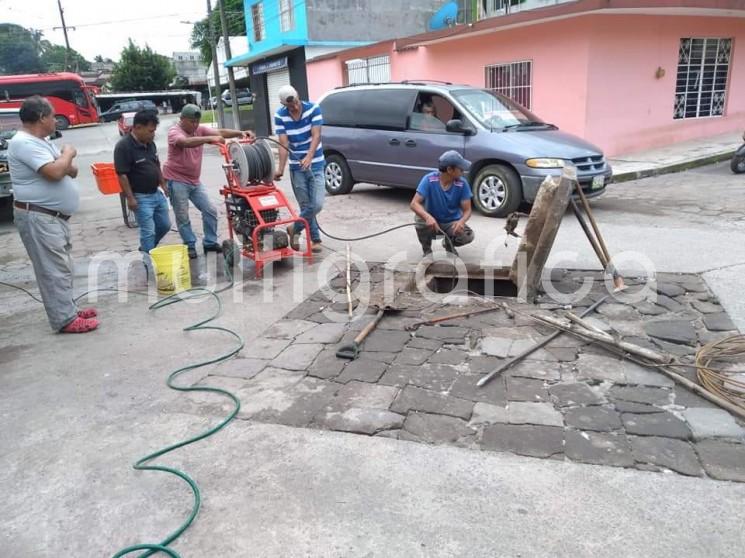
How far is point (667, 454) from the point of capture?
2.90 m

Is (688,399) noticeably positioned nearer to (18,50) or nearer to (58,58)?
(18,50)

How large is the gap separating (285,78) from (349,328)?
20.9 m

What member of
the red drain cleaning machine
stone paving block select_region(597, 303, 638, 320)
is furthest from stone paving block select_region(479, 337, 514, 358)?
the red drain cleaning machine

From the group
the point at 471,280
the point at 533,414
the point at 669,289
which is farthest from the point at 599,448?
the point at 471,280

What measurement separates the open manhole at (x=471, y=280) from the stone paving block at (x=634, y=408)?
217 centimetres

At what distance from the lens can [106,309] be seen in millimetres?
5395

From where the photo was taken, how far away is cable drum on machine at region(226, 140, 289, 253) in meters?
5.88

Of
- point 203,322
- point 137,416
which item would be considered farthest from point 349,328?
point 137,416

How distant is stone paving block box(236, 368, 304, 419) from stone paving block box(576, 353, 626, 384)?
1.93 meters

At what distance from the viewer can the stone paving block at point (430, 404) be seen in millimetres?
3369

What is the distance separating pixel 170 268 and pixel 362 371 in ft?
8.66

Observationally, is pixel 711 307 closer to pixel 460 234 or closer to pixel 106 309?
pixel 460 234

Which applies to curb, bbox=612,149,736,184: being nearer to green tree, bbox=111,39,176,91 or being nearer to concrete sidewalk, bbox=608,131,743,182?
concrete sidewalk, bbox=608,131,743,182

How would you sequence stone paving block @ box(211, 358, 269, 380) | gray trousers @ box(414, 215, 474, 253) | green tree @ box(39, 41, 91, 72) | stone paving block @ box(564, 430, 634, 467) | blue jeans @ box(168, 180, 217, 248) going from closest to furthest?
stone paving block @ box(564, 430, 634, 467) < stone paving block @ box(211, 358, 269, 380) < gray trousers @ box(414, 215, 474, 253) < blue jeans @ box(168, 180, 217, 248) < green tree @ box(39, 41, 91, 72)
